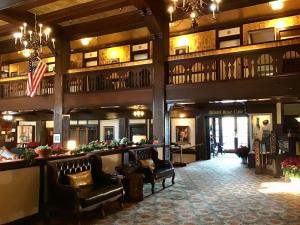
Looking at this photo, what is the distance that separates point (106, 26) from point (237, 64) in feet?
16.4

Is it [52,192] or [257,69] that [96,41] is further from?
[52,192]

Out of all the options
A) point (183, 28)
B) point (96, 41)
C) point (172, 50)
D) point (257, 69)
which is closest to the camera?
point (257, 69)

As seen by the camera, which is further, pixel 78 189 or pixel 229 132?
pixel 229 132

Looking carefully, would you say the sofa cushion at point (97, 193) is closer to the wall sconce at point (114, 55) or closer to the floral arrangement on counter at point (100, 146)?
the floral arrangement on counter at point (100, 146)

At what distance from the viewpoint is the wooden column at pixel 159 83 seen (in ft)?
30.4

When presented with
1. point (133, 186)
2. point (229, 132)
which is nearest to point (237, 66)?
point (133, 186)

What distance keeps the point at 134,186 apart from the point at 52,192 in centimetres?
186

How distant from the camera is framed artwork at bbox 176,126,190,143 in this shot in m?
14.5

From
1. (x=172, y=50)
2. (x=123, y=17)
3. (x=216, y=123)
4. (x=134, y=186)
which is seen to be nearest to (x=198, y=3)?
(x=134, y=186)

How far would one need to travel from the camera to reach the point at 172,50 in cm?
1232

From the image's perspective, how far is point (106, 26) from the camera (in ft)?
35.4

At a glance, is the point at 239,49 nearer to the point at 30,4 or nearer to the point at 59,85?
the point at 30,4

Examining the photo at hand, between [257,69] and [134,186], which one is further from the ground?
[257,69]

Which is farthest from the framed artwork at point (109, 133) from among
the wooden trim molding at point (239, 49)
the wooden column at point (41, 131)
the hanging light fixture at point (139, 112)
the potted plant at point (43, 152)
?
the potted plant at point (43, 152)
